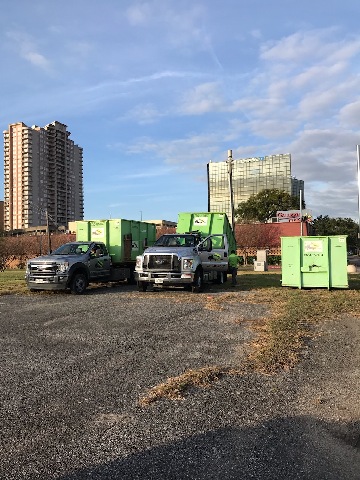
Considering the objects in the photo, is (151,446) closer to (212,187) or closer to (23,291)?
(23,291)

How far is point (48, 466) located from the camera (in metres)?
3.27

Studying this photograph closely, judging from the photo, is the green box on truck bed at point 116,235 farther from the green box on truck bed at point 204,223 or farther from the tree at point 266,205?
the tree at point 266,205

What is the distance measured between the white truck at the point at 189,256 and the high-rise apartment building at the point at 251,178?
239 feet

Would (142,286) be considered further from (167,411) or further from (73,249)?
(167,411)

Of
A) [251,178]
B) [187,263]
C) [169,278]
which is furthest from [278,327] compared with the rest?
[251,178]

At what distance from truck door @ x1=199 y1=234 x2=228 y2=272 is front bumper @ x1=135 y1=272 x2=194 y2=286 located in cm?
219

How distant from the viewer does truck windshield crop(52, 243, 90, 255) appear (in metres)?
16.4

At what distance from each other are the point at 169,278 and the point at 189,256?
3.40ft

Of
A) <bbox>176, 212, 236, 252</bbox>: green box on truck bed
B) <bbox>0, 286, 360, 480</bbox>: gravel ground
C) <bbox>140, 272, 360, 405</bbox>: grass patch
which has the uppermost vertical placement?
<bbox>176, 212, 236, 252</bbox>: green box on truck bed

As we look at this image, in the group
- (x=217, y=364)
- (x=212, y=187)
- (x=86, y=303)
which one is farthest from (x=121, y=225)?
(x=212, y=187)

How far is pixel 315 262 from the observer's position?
15.4m

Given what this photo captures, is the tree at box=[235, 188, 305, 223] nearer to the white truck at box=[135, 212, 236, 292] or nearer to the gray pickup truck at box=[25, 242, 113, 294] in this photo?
the white truck at box=[135, 212, 236, 292]

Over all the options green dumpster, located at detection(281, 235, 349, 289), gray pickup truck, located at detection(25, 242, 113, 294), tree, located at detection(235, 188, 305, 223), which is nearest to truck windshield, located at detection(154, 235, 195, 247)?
gray pickup truck, located at detection(25, 242, 113, 294)

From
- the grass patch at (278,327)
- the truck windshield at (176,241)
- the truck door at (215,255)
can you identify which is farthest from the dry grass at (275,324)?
the truck windshield at (176,241)
